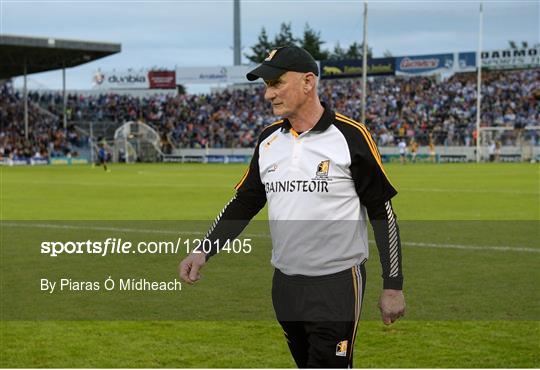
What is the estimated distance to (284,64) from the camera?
12.6 feet

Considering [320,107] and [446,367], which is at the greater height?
[320,107]

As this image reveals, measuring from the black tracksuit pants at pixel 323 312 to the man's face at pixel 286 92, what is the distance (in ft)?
2.76

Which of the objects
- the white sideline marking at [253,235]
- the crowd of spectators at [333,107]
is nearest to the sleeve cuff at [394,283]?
the white sideline marking at [253,235]

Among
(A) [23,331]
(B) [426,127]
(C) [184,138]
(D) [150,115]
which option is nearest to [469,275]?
(A) [23,331]

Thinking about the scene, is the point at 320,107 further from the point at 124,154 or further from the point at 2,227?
→ the point at 124,154

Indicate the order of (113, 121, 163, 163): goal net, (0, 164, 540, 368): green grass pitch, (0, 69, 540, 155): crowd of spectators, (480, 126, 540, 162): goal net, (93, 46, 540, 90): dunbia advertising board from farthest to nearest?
1. (93, 46, 540, 90): dunbia advertising board
2. (113, 121, 163, 163): goal net
3. (0, 69, 540, 155): crowd of spectators
4. (480, 126, 540, 162): goal net
5. (0, 164, 540, 368): green grass pitch

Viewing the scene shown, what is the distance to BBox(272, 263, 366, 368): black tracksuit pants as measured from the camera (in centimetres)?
388

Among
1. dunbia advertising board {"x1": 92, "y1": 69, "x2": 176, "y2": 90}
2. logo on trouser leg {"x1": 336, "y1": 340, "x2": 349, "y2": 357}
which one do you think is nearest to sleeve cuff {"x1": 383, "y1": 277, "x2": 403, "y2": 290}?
logo on trouser leg {"x1": 336, "y1": 340, "x2": 349, "y2": 357}

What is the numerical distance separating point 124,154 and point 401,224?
5073cm

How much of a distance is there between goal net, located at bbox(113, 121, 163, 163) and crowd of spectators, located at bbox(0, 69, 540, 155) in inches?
48.1

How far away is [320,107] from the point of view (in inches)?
158

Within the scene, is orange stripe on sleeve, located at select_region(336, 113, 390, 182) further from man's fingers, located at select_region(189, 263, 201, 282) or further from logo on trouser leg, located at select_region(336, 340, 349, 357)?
man's fingers, located at select_region(189, 263, 201, 282)

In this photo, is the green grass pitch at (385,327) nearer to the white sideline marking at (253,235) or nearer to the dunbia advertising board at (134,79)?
the white sideline marking at (253,235)

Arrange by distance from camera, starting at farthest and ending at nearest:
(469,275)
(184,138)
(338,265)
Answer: (184,138) < (469,275) < (338,265)
